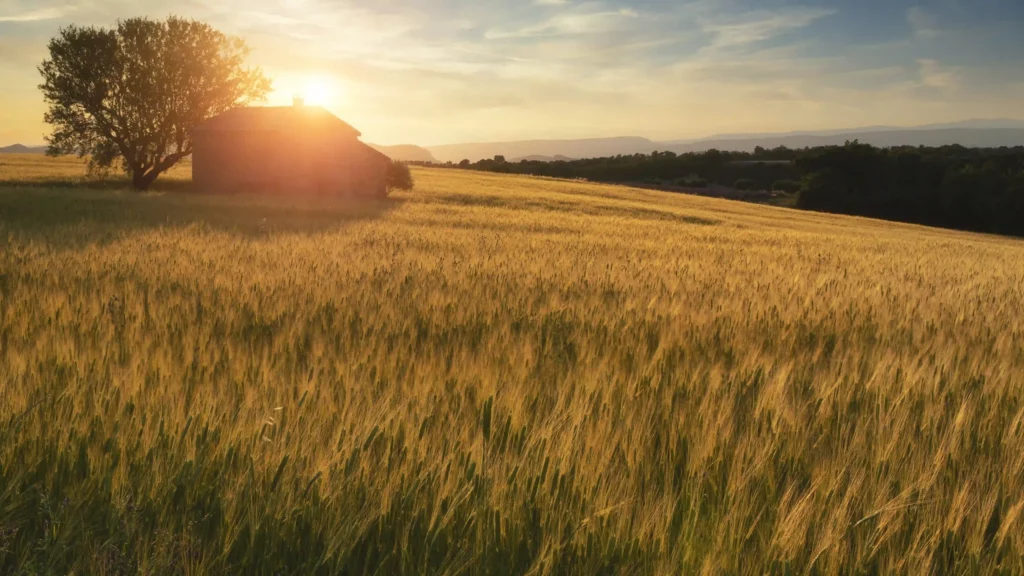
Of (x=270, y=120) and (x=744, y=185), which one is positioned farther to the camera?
(x=744, y=185)

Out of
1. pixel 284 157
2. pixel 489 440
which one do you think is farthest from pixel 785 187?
pixel 489 440

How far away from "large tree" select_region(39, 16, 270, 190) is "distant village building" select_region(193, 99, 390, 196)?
241 centimetres

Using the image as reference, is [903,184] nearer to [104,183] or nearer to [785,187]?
[785,187]

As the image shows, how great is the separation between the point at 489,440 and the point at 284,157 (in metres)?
36.9

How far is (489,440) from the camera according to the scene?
208cm

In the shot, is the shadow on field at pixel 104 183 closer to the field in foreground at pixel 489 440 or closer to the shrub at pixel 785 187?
the field in foreground at pixel 489 440

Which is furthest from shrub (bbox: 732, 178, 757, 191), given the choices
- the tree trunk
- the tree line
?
the tree trunk

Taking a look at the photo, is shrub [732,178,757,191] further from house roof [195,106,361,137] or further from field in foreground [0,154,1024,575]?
field in foreground [0,154,1024,575]

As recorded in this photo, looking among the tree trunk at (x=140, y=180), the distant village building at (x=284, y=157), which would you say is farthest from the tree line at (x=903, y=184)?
the tree trunk at (x=140, y=180)

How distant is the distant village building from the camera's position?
35656 millimetres

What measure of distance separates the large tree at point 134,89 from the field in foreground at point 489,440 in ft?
122

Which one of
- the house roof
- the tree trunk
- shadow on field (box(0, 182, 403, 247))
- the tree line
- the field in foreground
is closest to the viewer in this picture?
the field in foreground

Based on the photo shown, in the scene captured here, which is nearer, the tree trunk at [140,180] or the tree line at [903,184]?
the tree trunk at [140,180]

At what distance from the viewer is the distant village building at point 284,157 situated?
3566cm
